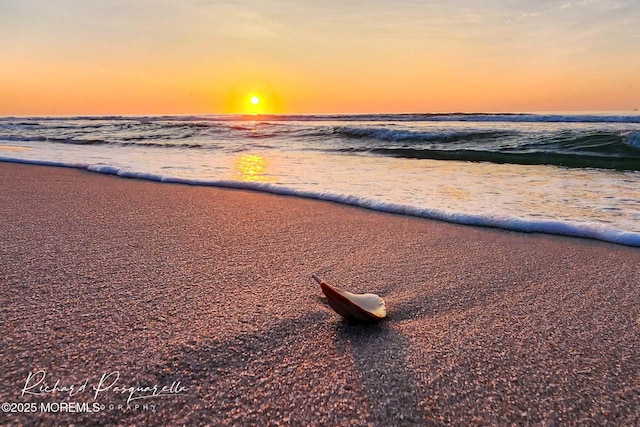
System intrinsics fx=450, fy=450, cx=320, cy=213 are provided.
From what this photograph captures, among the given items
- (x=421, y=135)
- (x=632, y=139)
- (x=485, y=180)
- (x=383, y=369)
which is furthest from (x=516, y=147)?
(x=383, y=369)

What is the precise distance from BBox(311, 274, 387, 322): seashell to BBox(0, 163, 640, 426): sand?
1.8 inches

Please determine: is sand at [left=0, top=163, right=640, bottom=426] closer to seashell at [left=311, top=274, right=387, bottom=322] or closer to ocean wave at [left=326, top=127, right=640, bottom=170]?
seashell at [left=311, top=274, right=387, bottom=322]

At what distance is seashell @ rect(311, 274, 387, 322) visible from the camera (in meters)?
1.32

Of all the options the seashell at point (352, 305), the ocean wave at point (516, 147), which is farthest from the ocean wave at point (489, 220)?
the ocean wave at point (516, 147)

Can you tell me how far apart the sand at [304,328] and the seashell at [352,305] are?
0.05m

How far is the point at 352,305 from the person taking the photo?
1.36m

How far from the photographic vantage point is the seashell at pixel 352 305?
1.32m

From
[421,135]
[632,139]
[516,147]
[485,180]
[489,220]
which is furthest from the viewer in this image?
[421,135]

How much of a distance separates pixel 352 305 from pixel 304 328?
0.18 metres

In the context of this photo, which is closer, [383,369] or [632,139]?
[383,369]

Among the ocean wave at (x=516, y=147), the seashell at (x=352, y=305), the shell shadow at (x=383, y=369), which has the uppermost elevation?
the seashell at (x=352, y=305)

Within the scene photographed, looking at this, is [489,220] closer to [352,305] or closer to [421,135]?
[352,305]

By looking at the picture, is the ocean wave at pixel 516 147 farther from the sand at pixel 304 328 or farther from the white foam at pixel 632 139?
the sand at pixel 304 328

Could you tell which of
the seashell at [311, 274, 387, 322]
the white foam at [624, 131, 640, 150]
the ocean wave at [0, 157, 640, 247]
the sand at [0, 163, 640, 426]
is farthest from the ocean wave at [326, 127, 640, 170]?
the seashell at [311, 274, 387, 322]
